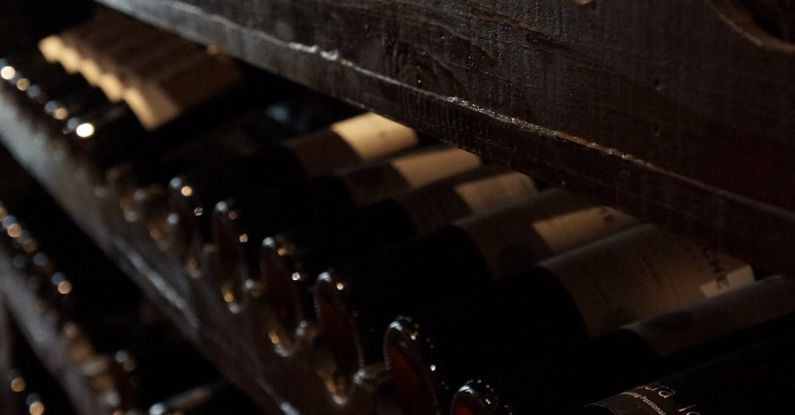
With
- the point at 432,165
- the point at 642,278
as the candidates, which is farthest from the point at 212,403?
the point at 642,278

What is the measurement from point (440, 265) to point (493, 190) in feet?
0.38

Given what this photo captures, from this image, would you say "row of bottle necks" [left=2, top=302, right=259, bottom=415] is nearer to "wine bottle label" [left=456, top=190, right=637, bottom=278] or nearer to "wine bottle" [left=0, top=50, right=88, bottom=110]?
"wine bottle" [left=0, top=50, right=88, bottom=110]

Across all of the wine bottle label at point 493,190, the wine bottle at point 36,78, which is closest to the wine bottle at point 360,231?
the wine bottle label at point 493,190

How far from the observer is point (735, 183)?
30 centimetres

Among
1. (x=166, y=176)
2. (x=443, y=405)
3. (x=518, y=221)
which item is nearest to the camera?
(x=443, y=405)

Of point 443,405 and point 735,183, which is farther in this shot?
point 443,405

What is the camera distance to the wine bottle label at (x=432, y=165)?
2.61ft

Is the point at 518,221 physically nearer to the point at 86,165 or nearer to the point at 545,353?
the point at 545,353

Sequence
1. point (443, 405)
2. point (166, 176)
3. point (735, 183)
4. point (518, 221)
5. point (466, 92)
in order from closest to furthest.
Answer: point (735, 183) < point (466, 92) < point (443, 405) < point (518, 221) < point (166, 176)

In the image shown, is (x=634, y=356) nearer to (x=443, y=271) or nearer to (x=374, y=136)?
(x=443, y=271)

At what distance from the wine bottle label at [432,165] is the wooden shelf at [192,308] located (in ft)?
0.53

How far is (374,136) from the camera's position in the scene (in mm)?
908

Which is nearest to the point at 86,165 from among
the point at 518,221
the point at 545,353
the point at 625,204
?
the point at 518,221

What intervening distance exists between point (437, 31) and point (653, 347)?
7.5 inches
